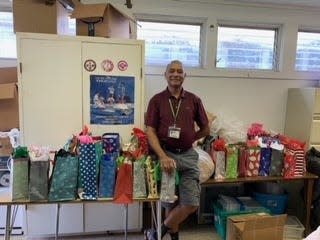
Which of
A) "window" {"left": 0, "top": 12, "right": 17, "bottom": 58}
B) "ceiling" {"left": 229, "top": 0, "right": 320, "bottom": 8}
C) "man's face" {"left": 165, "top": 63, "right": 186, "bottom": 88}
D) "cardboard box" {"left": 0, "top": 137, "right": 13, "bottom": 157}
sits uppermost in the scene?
"ceiling" {"left": 229, "top": 0, "right": 320, "bottom": 8}

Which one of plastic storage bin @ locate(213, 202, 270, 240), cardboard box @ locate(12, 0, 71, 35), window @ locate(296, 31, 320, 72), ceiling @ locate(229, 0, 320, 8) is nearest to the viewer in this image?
cardboard box @ locate(12, 0, 71, 35)

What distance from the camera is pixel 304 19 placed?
342 centimetres

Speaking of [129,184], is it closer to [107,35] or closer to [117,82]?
[117,82]

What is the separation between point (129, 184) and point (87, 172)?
30cm

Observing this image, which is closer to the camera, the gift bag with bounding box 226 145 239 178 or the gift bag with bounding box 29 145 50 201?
the gift bag with bounding box 29 145 50 201

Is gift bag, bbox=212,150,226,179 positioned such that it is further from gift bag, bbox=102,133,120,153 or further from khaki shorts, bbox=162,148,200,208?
gift bag, bbox=102,133,120,153

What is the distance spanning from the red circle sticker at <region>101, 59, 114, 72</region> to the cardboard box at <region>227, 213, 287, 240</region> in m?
1.63

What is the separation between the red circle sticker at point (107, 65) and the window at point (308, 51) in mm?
2345

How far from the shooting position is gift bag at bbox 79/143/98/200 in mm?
1982

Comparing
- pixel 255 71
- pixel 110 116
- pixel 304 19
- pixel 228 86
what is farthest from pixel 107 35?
pixel 304 19

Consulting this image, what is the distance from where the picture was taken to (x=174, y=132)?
86.9 inches

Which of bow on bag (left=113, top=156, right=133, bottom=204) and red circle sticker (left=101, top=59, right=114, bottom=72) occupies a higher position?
red circle sticker (left=101, top=59, right=114, bottom=72)

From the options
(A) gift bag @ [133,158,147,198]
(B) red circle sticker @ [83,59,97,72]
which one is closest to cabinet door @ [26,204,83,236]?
(A) gift bag @ [133,158,147,198]

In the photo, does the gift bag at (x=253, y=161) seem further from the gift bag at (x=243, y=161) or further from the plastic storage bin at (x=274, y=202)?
the plastic storage bin at (x=274, y=202)
